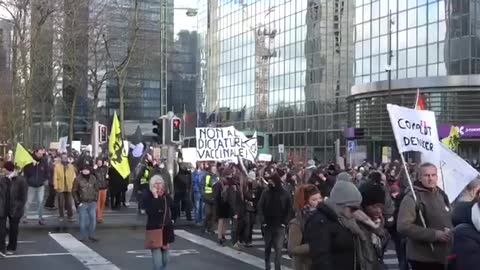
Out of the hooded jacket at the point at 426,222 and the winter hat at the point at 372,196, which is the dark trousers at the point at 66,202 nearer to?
the hooded jacket at the point at 426,222

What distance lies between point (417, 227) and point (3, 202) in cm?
899

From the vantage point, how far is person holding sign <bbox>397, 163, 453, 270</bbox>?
7191mm

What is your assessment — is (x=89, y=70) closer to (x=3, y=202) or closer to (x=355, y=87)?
(x=355, y=87)

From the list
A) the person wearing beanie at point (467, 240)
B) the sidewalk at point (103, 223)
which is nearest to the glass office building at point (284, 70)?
the sidewalk at point (103, 223)

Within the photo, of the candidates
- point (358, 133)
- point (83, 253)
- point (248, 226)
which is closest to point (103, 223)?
point (83, 253)

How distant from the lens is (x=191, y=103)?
10988 centimetres

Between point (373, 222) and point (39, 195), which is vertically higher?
point (373, 222)

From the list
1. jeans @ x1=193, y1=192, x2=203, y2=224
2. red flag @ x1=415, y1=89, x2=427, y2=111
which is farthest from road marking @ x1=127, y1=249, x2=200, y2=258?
red flag @ x1=415, y1=89, x2=427, y2=111

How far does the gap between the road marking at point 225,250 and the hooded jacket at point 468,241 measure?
737 centimetres

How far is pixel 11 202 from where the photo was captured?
46.5 ft

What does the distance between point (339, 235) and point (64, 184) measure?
49.6 feet

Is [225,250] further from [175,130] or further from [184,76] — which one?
[184,76]

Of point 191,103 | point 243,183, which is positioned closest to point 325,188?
point 243,183

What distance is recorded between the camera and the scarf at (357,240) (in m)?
5.79
